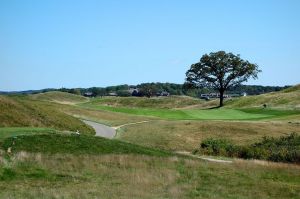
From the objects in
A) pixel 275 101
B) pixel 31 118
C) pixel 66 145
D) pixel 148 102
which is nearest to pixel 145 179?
pixel 66 145

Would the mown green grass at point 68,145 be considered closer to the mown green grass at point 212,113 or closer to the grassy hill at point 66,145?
the grassy hill at point 66,145

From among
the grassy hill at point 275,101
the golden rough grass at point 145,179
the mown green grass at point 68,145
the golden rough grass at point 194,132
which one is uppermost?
the grassy hill at point 275,101

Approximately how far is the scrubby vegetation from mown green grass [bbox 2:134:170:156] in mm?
7861

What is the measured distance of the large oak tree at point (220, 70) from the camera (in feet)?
354

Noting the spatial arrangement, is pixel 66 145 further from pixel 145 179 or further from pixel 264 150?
pixel 264 150

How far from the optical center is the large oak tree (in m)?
108

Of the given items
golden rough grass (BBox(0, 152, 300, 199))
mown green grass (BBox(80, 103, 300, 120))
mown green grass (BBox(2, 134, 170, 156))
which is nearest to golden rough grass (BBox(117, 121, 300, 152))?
mown green grass (BBox(2, 134, 170, 156))

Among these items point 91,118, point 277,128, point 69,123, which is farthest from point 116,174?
point 91,118

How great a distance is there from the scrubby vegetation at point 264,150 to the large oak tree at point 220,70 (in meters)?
64.3

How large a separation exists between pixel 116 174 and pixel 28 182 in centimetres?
400

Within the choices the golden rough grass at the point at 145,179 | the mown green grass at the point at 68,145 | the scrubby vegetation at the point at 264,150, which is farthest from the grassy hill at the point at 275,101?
the golden rough grass at the point at 145,179

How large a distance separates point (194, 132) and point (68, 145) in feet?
97.0

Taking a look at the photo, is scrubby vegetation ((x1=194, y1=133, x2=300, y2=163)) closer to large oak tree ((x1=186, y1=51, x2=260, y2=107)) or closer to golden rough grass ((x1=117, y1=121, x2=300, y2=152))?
golden rough grass ((x1=117, y1=121, x2=300, y2=152))

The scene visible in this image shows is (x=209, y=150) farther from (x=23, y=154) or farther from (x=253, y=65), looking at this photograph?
(x=253, y=65)
